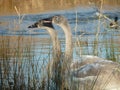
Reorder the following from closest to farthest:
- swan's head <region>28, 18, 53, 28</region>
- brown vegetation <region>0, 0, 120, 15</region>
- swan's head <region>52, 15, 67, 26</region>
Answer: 1. swan's head <region>28, 18, 53, 28</region>
2. swan's head <region>52, 15, 67, 26</region>
3. brown vegetation <region>0, 0, 120, 15</region>

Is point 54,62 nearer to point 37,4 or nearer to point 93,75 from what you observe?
point 93,75

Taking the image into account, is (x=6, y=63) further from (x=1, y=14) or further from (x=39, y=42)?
(x=1, y=14)

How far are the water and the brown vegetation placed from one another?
5.12 ft

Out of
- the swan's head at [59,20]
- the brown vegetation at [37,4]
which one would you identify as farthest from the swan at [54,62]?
the brown vegetation at [37,4]

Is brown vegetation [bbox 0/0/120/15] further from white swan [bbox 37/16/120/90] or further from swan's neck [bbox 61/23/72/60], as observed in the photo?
white swan [bbox 37/16/120/90]

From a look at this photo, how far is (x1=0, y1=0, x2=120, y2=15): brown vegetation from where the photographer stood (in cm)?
2381

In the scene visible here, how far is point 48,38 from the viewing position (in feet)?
49.5

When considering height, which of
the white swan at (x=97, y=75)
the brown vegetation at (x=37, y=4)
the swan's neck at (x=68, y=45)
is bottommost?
the white swan at (x=97, y=75)

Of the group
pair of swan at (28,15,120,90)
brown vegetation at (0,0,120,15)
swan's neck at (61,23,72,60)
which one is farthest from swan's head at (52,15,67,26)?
brown vegetation at (0,0,120,15)

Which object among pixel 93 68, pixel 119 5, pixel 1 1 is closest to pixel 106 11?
pixel 119 5

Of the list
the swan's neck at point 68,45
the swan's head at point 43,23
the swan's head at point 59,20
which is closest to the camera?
the swan's neck at point 68,45

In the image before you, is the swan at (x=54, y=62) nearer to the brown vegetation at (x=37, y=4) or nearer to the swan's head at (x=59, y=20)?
the swan's head at (x=59, y=20)

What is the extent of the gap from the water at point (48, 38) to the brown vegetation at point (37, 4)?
61.5 inches

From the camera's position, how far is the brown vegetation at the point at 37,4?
23812 mm
